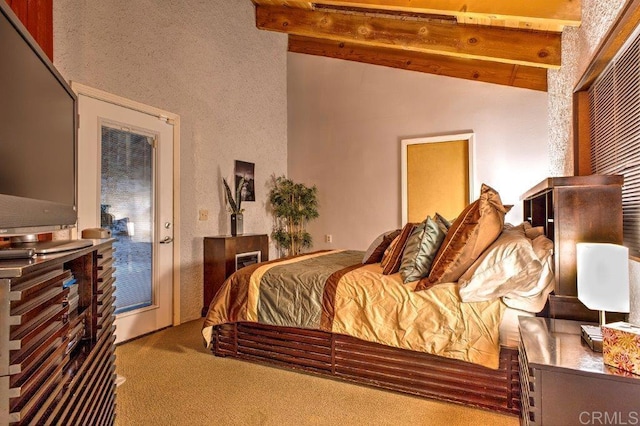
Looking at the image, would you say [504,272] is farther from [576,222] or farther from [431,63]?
[431,63]

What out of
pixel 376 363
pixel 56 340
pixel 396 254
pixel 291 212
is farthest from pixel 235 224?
pixel 56 340

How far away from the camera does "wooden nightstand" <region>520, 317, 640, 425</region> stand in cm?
114

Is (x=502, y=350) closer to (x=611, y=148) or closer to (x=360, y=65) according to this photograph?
(x=611, y=148)

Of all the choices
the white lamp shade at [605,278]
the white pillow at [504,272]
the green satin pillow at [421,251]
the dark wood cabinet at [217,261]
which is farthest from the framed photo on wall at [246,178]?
the white lamp shade at [605,278]

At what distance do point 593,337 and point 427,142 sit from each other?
369 centimetres

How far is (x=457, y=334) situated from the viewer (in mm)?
1986

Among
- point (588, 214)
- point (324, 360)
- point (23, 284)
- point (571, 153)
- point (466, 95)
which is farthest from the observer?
point (466, 95)

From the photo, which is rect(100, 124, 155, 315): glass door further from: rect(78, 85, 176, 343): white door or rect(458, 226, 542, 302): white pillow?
rect(458, 226, 542, 302): white pillow

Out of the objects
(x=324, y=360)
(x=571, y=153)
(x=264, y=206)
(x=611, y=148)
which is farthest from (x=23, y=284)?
(x=264, y=206)

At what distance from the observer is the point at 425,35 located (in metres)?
3.91

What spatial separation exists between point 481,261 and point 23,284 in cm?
191

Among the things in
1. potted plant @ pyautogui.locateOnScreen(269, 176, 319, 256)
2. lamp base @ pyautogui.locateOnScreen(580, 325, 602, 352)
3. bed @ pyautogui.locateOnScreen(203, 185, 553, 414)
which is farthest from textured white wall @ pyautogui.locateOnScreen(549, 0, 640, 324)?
potted plant @ pyautogui.locateOnScreen(269, 176, 319, 256)

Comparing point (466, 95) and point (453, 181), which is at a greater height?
point (466, 95)
